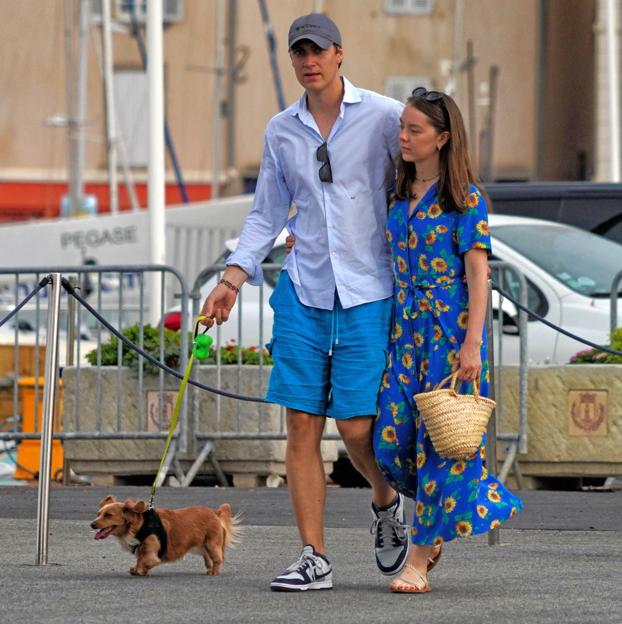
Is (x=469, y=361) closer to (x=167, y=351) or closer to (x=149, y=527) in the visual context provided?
(x=149, y=527)

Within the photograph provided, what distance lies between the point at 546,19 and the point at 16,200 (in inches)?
538

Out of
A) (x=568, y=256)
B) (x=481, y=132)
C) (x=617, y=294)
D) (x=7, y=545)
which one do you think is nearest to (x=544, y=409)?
(x=617, y=294)

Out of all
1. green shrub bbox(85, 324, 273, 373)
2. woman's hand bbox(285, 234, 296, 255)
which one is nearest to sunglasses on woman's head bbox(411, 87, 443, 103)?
woman's hand bbox(285, 234, 296, 255)

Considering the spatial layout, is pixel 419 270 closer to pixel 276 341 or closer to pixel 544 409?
pixel 276 341

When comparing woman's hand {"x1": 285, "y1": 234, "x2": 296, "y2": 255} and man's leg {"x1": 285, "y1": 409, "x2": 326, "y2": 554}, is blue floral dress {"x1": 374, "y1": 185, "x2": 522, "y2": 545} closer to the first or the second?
man's leg {"x1": 285, "y1": 409, "x2": 326, "y2": 554}

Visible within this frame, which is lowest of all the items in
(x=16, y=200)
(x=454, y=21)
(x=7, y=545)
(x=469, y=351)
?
(x=7, y=545)

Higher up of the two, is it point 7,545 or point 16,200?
point 16,200

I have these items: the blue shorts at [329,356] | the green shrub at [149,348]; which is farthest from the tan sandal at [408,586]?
the green shrub at [149,348]

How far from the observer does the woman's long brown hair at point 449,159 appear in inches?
252

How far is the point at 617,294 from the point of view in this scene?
11555 millimetres

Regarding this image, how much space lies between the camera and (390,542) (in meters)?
6.67

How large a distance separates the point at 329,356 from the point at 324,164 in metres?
0.68

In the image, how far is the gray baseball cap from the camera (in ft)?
21.2

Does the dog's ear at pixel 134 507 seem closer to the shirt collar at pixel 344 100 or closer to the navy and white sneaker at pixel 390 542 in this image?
the navy and white sneaker at pixel 390 542
